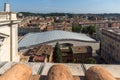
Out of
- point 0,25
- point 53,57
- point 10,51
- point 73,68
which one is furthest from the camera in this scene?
point 53,57

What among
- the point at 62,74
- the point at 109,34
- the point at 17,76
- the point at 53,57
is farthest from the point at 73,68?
the point at 109,34

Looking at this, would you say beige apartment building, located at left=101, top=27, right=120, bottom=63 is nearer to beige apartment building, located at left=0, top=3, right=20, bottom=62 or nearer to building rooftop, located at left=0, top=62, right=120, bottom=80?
beige apartment building, located at left=0, top=3, right=20, bottom=62

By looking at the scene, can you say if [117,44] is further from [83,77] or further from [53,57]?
[83,77]

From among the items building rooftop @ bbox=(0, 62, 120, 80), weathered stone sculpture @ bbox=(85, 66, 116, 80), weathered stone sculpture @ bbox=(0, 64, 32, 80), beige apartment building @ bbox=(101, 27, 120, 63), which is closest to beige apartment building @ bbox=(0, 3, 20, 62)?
building rooftop @ bbox=(0, 62, 120, 80)

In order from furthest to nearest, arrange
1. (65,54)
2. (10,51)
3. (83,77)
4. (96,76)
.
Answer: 1. (65,54)
2. (10,51)
3. (83,77)
4. (96,76)

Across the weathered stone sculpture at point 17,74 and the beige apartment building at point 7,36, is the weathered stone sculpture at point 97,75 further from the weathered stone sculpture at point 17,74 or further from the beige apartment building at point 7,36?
the beige apartment building at point 7,36

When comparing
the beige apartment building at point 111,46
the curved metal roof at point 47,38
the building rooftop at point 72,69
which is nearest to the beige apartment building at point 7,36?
the building rooftop at point 72,69

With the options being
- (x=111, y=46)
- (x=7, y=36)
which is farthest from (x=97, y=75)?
(x=111, y=46)
